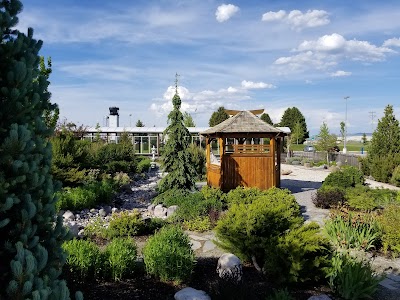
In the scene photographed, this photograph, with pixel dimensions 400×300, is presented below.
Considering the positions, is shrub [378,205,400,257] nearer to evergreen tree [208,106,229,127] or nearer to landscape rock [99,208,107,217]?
landscape rock [99,208,107,217]

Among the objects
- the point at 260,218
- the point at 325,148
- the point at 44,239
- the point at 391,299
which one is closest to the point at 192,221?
the point at 260,218

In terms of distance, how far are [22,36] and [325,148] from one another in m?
31.5

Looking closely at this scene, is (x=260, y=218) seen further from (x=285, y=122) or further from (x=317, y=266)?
(x=285, y=122)

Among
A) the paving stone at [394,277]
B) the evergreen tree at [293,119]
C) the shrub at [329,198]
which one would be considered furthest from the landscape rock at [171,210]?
the evergreen tree at [293,119]

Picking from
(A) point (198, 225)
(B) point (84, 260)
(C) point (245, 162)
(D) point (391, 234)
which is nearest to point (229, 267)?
(B) point (84, 260)

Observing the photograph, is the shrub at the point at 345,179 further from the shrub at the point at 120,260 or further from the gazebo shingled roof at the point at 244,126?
the shrub at the point at 120,260

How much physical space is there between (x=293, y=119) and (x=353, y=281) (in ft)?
198

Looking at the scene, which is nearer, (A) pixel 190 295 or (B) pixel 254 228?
(A) pixel 190 295

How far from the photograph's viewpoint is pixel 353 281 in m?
4.38

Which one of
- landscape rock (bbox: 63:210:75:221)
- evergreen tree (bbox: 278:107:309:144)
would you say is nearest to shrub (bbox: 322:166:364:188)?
landscape rock (bbox: 63:210:75:221)

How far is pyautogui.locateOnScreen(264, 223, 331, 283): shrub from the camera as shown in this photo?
183 inches

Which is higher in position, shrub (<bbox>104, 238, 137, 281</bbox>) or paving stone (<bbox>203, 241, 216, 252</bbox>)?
shrub (<bbox>104, 238, 137, 281</bbox>)

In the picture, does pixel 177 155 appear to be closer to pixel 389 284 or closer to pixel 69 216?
pixel 69 216

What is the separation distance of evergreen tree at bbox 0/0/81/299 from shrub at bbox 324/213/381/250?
204 inches
